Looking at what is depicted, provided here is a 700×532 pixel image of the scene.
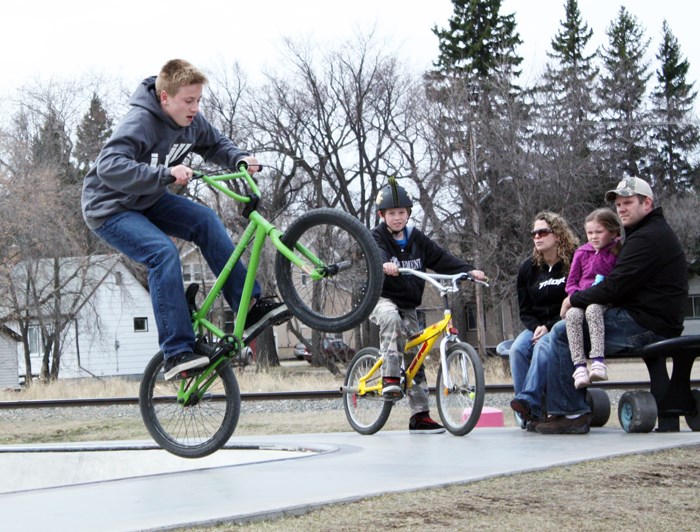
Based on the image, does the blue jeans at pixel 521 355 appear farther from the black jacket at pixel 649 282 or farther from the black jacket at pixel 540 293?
the black jacket at pixel 649 282

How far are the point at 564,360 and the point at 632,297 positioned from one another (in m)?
0.72

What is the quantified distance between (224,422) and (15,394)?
61.2 ft

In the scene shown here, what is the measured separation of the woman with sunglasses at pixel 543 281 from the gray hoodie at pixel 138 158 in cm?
316

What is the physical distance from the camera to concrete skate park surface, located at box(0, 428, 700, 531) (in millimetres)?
4703

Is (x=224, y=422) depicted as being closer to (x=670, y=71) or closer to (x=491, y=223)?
(x=491, y=223)

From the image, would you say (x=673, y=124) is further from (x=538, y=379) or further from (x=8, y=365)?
(x=538, y=379)

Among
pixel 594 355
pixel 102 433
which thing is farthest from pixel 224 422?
pixel 102 433

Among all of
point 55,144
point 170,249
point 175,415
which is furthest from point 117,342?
point 170,249

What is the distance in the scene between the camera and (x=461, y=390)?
8289 mm

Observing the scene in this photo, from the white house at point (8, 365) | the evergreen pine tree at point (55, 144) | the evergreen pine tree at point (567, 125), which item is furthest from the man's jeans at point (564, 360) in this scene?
the white house at point (8, 365)

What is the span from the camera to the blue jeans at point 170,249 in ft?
20.4

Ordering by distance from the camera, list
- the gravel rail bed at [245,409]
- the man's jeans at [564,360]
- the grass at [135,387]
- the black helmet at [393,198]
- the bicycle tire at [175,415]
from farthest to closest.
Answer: the grass at [135,387] < the gravel rail bed at [245,409] < the black helmet at [393,198] < the man's jeans at [564,360] < the bicycle tire at [175,415]

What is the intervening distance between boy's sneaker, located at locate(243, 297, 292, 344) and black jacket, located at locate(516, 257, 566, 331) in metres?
3.04

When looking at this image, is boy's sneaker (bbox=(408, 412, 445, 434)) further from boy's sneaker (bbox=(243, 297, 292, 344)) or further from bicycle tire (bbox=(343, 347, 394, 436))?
boy's sneaker (bbox=(243, 297, 292, 344))
